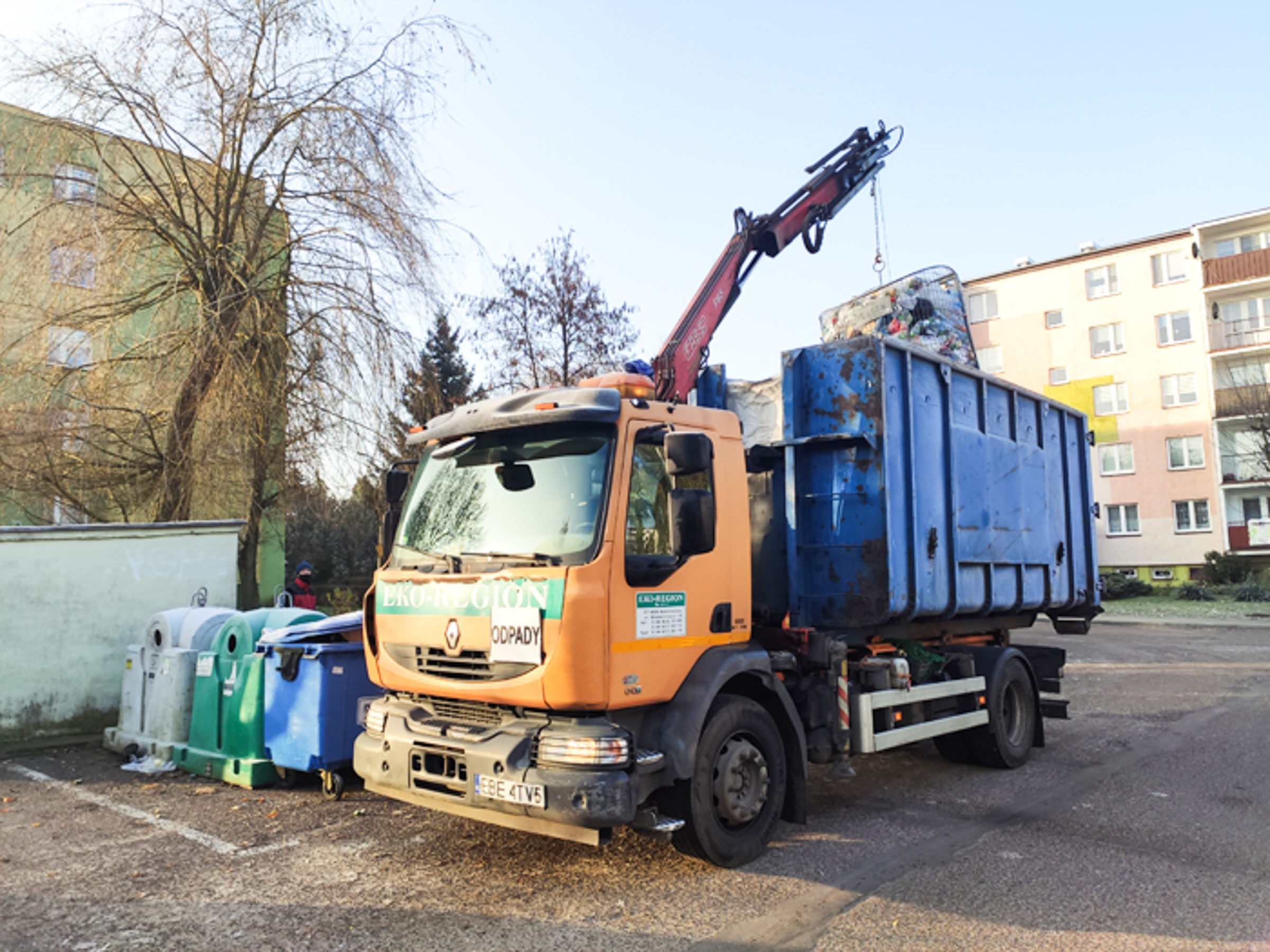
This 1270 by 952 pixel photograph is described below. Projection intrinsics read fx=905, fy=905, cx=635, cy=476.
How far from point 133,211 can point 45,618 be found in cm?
507

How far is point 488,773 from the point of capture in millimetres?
4254

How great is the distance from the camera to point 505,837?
5.34 metres

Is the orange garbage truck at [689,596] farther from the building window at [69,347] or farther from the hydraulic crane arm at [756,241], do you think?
the building window at [69,347]

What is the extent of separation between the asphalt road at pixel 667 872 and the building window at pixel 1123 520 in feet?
106

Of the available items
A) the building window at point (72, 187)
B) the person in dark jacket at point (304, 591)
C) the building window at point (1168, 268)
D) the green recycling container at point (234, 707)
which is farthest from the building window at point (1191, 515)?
the building window at point (72, 187)

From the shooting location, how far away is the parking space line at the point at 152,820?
5223 mm

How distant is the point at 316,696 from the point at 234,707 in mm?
1114

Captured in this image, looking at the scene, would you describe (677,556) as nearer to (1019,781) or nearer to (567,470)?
(567,470)

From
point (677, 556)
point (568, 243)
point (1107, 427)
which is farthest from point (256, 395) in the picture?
point (1107, 427)

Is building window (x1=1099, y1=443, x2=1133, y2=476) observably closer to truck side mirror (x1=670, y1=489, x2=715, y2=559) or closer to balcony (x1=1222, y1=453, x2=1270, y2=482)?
balcony (x1=1222, y1=453, x2=1270, y2=482)

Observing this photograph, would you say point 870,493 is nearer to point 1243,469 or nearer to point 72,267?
point 72,267

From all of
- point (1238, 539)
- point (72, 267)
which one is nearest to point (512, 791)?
point (72, 267)

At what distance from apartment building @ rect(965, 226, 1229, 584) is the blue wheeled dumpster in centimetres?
3398

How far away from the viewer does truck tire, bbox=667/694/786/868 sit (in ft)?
14.9
